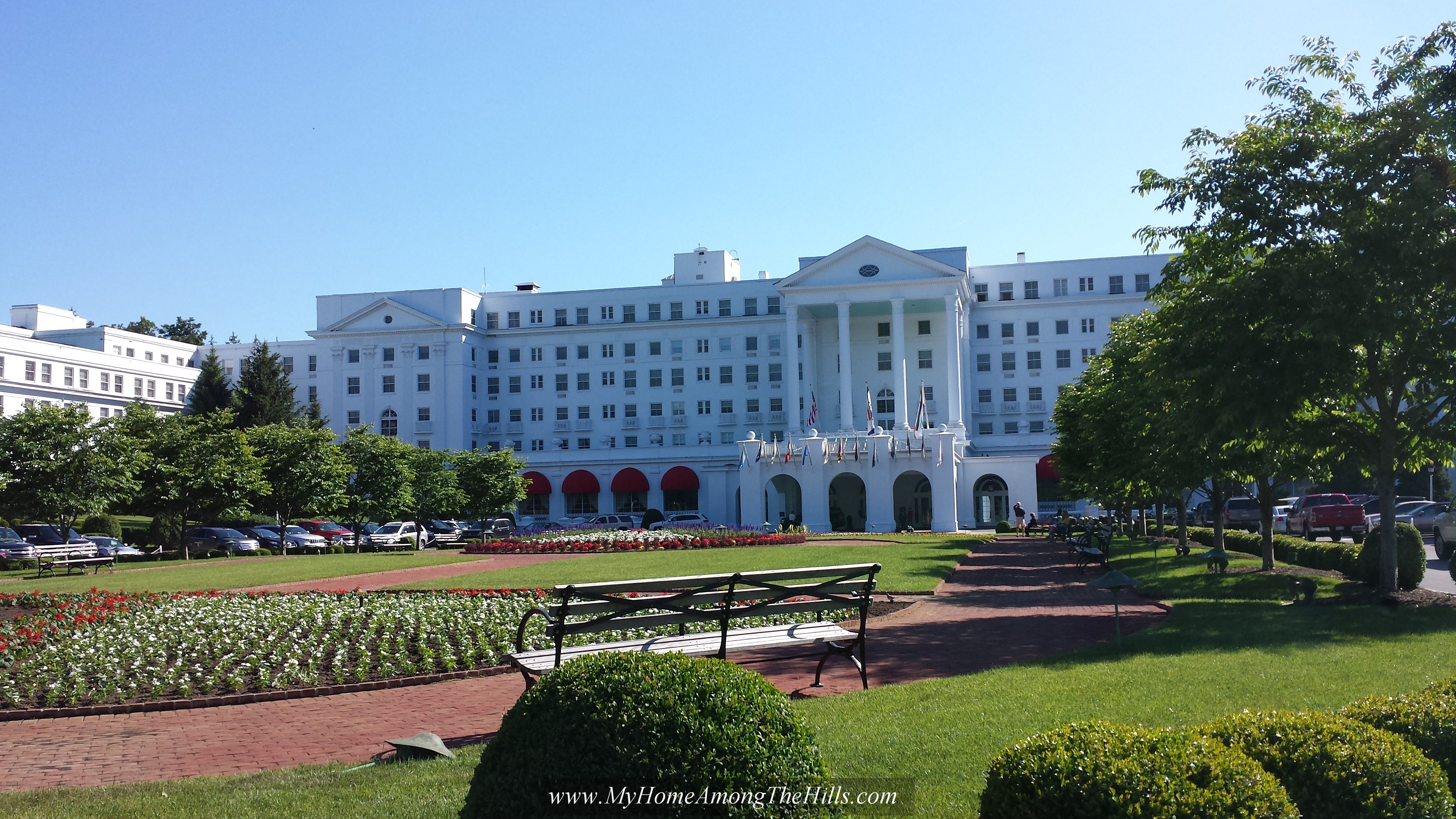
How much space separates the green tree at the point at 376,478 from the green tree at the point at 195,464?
24.8ft

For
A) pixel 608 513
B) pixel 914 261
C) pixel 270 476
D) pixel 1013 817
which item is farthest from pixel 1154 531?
pixel 1013 817

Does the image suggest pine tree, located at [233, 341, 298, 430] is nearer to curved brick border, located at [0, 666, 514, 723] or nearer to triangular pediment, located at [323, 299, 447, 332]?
triangular pediment, located at [323, 299, 447, 332]

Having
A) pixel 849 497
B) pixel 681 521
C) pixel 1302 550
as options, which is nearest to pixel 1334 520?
pixel 1302 550

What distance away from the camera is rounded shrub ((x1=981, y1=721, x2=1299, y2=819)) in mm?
4113

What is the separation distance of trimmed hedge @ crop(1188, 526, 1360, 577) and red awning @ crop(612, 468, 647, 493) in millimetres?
50976

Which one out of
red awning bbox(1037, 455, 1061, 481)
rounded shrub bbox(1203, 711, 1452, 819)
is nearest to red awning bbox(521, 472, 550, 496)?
red awning bbox(1037, 455, 1061, 481)

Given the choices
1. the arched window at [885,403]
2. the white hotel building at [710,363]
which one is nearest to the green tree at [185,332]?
the white hotel building at [710,363]

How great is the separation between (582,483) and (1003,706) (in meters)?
75.0

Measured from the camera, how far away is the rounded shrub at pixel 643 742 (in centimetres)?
446

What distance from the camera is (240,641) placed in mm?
13961

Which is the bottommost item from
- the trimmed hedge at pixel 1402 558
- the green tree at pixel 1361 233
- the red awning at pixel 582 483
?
the trimmed hedge at pixel 1402 558

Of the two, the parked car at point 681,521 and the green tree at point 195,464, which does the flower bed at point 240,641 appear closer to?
the green tree at point 195,464

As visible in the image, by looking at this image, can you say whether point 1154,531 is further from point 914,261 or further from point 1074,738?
point 1074,738

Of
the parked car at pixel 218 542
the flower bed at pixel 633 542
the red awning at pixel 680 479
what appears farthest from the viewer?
the red awning at pixel 680 479
